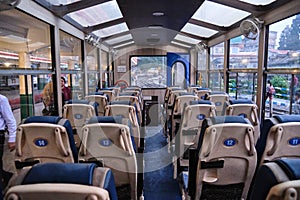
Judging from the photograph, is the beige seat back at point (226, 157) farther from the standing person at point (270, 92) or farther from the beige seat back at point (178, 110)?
the standing person at point (270, 92)

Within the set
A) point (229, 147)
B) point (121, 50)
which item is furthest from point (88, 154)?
point (121, 50)

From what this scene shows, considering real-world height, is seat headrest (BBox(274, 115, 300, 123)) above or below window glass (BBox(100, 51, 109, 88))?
below

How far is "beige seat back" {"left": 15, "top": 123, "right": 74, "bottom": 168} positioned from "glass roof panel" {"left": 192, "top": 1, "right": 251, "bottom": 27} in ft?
12.6

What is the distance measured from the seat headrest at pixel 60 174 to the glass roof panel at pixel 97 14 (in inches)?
168

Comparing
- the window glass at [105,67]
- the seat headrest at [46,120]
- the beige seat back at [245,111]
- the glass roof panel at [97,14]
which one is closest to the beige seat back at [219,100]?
the beige seat back at [245,111]

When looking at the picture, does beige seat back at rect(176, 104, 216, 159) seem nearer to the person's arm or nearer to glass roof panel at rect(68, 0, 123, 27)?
the person's arm

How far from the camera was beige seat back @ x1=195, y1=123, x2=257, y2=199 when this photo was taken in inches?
72.6

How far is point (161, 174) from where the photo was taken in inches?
147

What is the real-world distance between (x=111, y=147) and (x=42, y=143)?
548mm

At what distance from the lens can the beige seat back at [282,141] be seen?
176 cm

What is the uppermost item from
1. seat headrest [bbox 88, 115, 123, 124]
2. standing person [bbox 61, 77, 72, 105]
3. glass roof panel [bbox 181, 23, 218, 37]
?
glass roof panel [bbox 181, 23, 218, 37]

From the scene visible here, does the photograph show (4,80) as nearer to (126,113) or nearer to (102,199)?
(126,113)

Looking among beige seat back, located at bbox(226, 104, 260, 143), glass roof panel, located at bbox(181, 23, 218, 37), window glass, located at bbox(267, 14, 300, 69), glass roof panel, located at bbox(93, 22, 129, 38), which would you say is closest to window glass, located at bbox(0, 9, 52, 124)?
beige seat back, located at bbox(226, 104, 260, 143)

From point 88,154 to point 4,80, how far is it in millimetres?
1865
